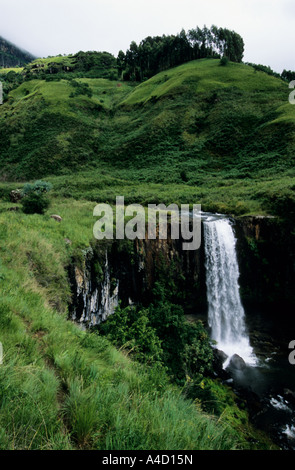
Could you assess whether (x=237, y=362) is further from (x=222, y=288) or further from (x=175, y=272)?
(x=175, y=272)

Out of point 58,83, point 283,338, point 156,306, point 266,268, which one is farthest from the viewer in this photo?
point 58,83

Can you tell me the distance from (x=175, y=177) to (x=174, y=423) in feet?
106

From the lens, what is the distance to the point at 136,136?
4497 cm

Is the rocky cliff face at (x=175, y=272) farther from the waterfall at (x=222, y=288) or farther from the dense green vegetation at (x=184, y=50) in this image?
the dense green vegetation at (x=184, y=50)

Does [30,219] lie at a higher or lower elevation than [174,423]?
higher

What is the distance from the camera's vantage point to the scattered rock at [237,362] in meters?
12.1

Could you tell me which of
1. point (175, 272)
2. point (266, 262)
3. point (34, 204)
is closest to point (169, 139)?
point (266, 262)

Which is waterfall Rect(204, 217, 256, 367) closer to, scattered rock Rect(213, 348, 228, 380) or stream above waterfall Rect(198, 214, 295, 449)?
stream above waterfall Rect(198, 214, 295, 449)

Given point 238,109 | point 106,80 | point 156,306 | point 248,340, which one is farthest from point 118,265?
point 106,80

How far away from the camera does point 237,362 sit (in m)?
12.3

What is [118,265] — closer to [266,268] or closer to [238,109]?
[266,268]

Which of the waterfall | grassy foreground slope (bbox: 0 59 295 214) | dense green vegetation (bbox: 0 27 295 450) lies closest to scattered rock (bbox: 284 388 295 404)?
dense green vegetation (bbox: 0 27 295 450)

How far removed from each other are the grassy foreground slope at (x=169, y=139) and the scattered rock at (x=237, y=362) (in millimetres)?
10551

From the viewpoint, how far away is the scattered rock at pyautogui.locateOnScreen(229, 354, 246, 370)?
12142 mm
